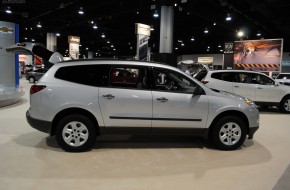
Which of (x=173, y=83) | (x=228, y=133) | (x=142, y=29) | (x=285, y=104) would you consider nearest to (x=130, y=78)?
(x=173, y=83)

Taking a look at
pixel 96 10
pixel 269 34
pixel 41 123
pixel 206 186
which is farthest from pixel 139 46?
pixel 269 34

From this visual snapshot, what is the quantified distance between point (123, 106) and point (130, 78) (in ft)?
2.27

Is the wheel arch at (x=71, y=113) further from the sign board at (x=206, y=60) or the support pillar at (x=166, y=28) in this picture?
the sign board at (x=206, y=60)

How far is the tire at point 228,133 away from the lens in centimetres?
532

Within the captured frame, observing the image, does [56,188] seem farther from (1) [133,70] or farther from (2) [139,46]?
(2) [139,46]

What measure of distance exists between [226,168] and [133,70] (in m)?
2.36

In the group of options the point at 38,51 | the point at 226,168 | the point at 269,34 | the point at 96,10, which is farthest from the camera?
the point at 269,34

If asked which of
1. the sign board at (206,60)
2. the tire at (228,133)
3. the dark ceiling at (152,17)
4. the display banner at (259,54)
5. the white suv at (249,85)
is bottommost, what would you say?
the tire at (228,133)

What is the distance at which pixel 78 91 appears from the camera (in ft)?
16.3

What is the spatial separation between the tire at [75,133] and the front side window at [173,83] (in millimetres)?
1419

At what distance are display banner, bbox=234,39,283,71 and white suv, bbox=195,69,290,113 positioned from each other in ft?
19.5

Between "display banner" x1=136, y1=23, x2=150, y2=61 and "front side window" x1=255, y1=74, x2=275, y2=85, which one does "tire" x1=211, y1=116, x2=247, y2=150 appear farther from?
"display banner" x1=136, y1=23, x2=150, y2=61

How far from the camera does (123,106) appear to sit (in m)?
5.00

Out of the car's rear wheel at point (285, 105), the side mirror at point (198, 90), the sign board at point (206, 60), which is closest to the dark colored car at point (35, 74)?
the car's rear wheel at point (285, 105)
